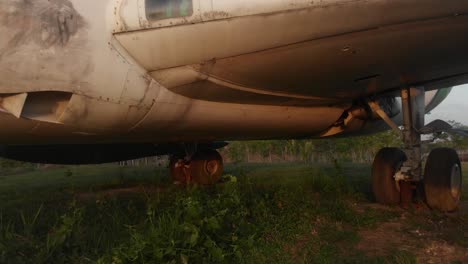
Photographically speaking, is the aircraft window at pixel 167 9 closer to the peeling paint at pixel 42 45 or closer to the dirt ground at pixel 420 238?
the peeling paint at pixel 42 45

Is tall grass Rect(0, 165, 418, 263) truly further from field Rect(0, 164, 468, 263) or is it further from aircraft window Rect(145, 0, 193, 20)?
aircraft window Rect(145, 0, 193, 20)

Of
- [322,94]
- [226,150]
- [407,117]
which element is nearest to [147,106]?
[322,94]

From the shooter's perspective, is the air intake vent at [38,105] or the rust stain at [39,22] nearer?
the rust stain at [39,22]

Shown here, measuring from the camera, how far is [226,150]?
36.5 m

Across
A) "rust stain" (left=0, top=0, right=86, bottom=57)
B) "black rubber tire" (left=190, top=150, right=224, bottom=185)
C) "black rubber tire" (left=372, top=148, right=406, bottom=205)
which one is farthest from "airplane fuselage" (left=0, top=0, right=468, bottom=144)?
"black rubber tire" (left=190, top=150, right=224, bottom=185)

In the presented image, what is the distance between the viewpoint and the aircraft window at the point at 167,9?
3062 millimetres

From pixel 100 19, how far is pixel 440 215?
407 cm

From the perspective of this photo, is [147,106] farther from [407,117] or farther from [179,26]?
[407,117]

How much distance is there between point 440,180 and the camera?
501cm

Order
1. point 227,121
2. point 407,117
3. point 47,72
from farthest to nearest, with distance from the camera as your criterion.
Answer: point 407,117 < point 227,121 < point 47,72

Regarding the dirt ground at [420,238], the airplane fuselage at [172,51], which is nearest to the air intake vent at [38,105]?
the airplane fuselage at [172,51]

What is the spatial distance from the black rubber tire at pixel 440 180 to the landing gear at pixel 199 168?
3.76 metres

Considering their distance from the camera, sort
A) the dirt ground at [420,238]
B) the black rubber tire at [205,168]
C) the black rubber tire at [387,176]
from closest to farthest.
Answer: the dirt ground at [420,238] → the black rubber tire at [387,176] → the black rubber tire at [205,168]

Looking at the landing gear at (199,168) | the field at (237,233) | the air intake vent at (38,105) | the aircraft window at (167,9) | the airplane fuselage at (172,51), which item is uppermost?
the aircraft window at (167,9)
